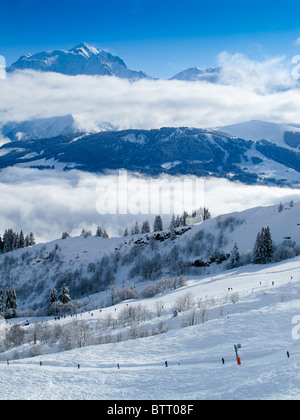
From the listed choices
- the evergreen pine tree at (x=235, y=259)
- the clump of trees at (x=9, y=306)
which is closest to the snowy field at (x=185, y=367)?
the evergreen pine tree at (x=235, y=259)

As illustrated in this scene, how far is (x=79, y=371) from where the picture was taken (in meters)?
27.6

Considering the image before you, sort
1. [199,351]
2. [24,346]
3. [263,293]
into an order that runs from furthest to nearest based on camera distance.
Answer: [24,346] < [263,293] < [199,351]

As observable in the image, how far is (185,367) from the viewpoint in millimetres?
25766

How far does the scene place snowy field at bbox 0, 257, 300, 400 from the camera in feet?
67.8

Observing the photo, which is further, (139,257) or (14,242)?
(14,242)

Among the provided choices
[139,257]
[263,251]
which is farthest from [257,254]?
[139,257]

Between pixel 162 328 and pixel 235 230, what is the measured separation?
266 feet

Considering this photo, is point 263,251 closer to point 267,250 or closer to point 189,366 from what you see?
point 267,250

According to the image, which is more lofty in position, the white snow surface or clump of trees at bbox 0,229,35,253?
clump of trees at bbox 0,229,35,253

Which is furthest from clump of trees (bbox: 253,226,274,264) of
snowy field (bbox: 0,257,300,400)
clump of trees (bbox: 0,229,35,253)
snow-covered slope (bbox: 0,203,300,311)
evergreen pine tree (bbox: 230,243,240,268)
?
clump of trees (bbox: 0,229,35,253)

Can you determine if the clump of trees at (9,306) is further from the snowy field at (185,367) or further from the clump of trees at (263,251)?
the clump of trees at (263,251)

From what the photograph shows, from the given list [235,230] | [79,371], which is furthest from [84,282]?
[79,371]

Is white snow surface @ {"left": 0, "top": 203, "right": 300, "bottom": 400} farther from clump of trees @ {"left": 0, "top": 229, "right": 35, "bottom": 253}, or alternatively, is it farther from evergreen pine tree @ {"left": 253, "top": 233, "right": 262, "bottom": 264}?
clump of trees @ {"left": 0, "top": 229, "right": 35, "bottom": 253}
